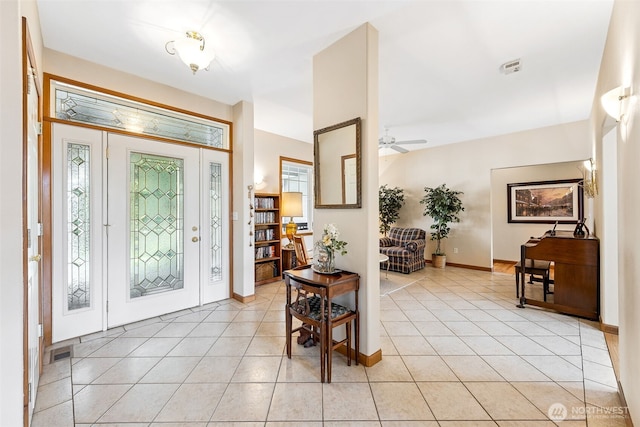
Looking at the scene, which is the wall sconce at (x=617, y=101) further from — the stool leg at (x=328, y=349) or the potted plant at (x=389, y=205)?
the potted plant at (x=389, y=205)

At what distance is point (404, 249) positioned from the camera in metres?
5.48

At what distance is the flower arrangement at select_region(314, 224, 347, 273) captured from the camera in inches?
86.5

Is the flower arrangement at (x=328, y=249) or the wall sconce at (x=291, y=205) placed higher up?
the wall sconce at (x=291, y=205)

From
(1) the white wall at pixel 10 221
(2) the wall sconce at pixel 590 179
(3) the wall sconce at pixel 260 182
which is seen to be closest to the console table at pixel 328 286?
(1) the white wall at pixel 10 221

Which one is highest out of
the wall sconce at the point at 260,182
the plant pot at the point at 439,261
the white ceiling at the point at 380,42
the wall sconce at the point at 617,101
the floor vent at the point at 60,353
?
the white ceiling at the point at 380,42

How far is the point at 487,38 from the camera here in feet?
7.84

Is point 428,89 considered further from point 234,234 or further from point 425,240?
point 425,240

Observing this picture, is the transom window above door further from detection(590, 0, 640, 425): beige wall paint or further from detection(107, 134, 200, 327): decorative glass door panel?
detection(590, 0, 640, 425): beige wall paint

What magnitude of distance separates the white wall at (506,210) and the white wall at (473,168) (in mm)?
817

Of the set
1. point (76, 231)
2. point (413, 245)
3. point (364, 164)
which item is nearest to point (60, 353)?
point (76, 231)

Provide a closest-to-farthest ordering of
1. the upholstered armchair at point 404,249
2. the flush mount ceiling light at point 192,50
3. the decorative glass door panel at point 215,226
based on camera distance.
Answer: the flush mount ceiling light at point 192,50, the decorative glass door panel at point 215,226, the upholstered armchair at point 404,249

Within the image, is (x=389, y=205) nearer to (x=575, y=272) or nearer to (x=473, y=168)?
(x=473, y=168)

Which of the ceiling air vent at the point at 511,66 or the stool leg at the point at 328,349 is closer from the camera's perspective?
the stool leg at the point at 328,349

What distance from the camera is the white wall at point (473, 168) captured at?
4.60 meters
